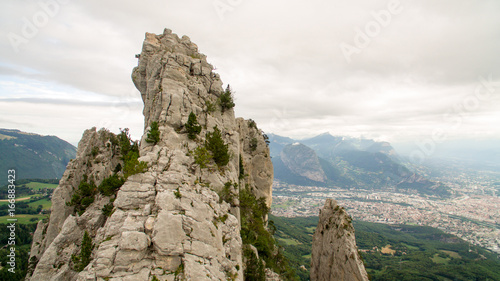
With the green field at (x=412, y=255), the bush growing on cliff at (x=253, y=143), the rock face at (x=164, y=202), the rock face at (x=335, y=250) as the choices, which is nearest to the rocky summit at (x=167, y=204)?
the rock face at (x=164, y=202)

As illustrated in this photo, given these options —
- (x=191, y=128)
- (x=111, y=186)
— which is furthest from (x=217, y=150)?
(x=111, y=186)

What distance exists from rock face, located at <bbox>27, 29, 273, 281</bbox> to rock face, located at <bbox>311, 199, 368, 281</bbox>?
17594 mm

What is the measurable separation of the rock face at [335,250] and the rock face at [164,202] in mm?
17594

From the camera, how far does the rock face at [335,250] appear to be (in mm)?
28994

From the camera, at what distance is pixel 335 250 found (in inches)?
1288

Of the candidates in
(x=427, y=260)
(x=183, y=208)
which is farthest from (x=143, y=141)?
(x=427, y=260)

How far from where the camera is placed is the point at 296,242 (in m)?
137

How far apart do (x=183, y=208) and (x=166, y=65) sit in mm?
22476

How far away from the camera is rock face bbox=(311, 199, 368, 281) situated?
95.1 ft

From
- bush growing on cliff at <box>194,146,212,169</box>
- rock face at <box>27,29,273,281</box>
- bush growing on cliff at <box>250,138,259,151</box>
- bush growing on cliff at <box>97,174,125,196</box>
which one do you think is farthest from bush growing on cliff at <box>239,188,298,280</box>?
bush growing on cliff at <box>97,174,125,196</box>

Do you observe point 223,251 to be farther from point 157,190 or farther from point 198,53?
point 198,53

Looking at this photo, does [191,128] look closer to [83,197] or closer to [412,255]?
[83,197]

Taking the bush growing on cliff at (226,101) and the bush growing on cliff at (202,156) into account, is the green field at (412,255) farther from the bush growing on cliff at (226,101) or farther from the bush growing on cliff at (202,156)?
the bush growing on cliff at (202,156)

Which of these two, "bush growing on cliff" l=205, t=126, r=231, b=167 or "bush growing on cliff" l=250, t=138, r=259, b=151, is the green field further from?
"bush growing on cliff" l=205, t=126, r=231, b=167
